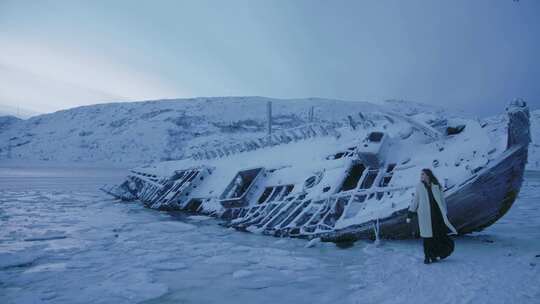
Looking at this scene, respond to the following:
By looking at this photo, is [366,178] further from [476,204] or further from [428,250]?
[428,250]

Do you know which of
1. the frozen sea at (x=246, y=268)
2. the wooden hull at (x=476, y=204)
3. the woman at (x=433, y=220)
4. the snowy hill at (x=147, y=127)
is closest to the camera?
the frozen sea at (x=246, y=268)

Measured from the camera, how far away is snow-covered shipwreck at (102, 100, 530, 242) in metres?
6.25

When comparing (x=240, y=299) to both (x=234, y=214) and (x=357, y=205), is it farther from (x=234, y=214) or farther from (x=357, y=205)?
(x=234, y=214)

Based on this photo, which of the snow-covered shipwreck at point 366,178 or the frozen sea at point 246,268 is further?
the snow-covered shipwreck at point 366,178

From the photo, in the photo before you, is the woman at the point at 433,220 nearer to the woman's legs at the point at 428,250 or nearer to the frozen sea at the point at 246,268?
the woman's legs at the point at 428,250

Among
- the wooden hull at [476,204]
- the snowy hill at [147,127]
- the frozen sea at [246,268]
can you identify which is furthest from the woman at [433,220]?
the snowy hill at [147,127]

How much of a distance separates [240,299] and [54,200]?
1340cm

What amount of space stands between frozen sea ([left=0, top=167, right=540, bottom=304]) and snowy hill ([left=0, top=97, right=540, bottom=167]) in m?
41.1

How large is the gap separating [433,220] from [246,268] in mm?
2776

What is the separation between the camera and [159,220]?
36.5 feet

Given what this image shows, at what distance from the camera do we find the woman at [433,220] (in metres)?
5.31

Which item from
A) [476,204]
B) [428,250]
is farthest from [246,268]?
[476,204]

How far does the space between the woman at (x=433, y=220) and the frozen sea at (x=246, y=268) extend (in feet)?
0.68

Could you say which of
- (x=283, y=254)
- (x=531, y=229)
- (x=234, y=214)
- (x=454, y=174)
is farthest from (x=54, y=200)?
(x=531, y=229)
